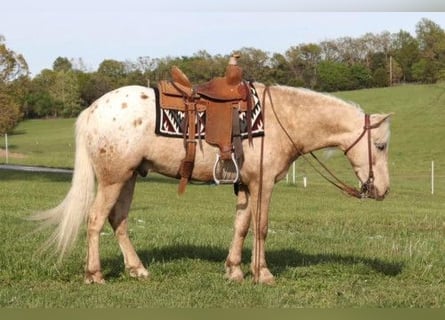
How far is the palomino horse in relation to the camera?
21.8 feet

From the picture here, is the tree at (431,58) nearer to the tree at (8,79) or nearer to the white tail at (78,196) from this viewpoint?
the tree at (8,79)

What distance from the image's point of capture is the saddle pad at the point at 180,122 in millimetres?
6656

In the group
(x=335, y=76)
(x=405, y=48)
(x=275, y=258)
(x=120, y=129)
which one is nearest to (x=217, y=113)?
(x=120, y=129)

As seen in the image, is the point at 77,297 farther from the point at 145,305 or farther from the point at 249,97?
the point at 249,97

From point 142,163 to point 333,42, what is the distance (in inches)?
2641

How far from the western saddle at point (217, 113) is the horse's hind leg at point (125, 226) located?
74 cm

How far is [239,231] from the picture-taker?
7129 millimetres

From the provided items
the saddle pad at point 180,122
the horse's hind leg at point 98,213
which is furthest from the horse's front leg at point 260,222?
the horse's hind leg at point 98,213

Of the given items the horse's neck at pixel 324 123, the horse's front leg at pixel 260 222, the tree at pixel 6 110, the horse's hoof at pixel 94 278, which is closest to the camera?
the horse's hoof at pixel 94 278


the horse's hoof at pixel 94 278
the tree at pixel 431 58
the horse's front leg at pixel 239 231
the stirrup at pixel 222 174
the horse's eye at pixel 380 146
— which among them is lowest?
the horse's hoof at pixel 94 278

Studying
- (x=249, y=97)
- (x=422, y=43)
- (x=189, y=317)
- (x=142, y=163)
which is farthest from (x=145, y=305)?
(x=422, y=43)

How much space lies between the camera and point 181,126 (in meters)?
6.70

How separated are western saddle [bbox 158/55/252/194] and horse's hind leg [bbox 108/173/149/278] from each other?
2.43ft

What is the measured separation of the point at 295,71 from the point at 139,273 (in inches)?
1892
